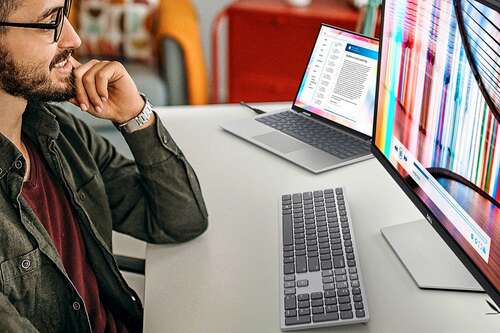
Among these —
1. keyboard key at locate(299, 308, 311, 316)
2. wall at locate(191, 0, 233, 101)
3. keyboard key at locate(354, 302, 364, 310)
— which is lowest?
wall at locate(191, 0, 233, 101)

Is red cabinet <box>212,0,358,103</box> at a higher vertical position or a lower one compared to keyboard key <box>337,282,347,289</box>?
lower

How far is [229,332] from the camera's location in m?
1.10

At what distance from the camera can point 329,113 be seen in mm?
1692

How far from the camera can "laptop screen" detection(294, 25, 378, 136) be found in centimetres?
162

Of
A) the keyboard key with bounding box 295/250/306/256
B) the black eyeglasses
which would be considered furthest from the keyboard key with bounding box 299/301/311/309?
the black eyeglasses

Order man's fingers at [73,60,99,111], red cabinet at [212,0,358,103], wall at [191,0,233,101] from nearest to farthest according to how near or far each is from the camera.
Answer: man's fingers at [73,60,99,111], red cabinet at [212,0,358,103], wall at [191,0,233,101]

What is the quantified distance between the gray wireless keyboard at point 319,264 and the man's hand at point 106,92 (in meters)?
0.34

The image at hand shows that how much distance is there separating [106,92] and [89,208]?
0.69 feet

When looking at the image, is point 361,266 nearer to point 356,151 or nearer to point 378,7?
point 356,151

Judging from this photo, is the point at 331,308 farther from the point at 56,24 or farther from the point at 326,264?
the point at 56,24

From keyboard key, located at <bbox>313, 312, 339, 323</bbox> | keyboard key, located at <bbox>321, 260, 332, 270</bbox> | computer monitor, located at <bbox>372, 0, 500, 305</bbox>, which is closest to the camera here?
computer monitor, located at <bbox>372, 0, 500, 305</bbox>

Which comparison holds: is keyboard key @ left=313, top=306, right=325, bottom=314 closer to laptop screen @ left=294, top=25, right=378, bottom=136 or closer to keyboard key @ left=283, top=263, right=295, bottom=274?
keyboard key @ left=283, top=263, right=295, bottom=274

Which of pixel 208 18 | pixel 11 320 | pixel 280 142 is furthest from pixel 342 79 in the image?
pixel 208 18

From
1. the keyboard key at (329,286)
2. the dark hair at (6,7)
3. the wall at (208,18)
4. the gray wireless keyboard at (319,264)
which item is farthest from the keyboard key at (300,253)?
the wall at (208,18)
